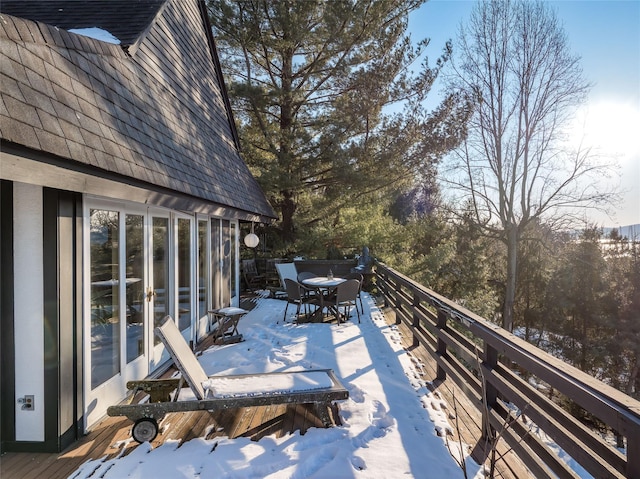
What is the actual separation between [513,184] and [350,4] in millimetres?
10206

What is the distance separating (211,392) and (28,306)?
1.51m

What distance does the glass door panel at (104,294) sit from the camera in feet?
9.71

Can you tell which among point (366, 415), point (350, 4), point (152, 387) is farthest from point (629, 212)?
point (152, 387)

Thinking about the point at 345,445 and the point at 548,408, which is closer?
the point at 548,408

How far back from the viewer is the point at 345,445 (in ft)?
8.89

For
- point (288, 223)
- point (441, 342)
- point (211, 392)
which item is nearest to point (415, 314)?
point (441, 342)

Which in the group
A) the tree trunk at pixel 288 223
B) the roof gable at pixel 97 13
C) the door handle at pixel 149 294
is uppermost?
the roof gable at pixel 97 13

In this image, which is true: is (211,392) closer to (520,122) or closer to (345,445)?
(345,445)

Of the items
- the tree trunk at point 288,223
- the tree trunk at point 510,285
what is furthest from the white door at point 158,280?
the tree trunk at point 510,285

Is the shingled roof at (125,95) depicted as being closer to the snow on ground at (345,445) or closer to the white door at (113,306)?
the white door at (113,306)

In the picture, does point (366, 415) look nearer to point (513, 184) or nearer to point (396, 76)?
point (396, 76)

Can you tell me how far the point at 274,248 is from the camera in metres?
12.8

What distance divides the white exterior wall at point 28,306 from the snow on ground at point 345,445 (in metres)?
0.58

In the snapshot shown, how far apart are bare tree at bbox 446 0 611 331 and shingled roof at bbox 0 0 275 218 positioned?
10.9 meters
